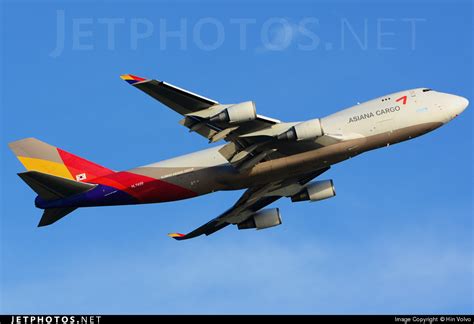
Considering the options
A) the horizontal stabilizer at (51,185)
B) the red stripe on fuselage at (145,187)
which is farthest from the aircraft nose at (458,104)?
the horizontal stabilizer at (51,185)

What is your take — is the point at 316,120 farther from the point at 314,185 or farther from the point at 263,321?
the point at 263,321

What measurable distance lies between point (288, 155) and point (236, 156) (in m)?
3.45

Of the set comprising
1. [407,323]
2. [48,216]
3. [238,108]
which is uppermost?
[238,108]

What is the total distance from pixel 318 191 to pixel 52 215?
18.7m

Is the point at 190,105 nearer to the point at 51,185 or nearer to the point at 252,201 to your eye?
the point at 51,185

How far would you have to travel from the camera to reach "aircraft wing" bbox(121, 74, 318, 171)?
5009 cm

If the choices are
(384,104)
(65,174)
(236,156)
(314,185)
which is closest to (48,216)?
(65,174)

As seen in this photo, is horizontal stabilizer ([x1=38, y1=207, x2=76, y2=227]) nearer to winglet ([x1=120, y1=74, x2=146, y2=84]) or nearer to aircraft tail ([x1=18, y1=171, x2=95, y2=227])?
aircraft tail ([x1=18, y1=171, x2=95, y2=227])

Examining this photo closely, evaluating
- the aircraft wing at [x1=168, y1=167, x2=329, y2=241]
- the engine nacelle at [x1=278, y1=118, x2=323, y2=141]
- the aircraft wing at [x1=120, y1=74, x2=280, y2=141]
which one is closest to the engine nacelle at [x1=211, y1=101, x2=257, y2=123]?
the aircraft wing at [x1=120, y1=74, x2=280, y2=141]

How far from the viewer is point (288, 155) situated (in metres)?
55.1

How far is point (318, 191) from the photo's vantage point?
199ft

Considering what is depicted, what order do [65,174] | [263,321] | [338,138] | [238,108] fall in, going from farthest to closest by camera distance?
[65,174] < [338,138] < [238,108] < [263,321]

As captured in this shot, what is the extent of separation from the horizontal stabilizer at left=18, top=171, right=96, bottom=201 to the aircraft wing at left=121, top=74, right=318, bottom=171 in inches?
371

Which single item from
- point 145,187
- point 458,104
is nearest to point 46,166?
point 145,187
